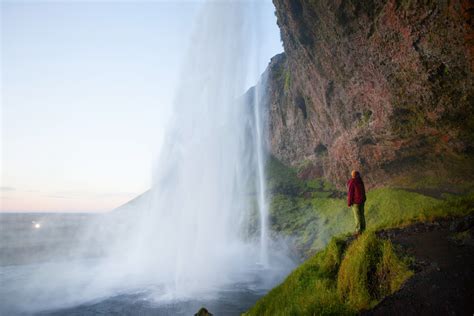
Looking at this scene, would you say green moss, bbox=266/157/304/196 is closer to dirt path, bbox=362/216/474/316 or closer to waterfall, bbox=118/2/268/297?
waterfall, bbox=118/2/268/297

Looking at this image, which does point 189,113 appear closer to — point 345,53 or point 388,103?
point 345,53

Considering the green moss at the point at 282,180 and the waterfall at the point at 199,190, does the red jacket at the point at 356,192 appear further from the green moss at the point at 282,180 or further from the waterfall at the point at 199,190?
the green moss at the point at 282,180

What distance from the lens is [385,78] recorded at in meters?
21.7

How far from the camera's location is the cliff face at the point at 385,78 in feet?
52.1

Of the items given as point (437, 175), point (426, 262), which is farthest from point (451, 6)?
point (437, 175)

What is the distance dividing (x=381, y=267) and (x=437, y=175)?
70.5 ft

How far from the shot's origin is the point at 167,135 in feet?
131

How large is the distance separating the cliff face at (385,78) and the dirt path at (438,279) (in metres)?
11.1

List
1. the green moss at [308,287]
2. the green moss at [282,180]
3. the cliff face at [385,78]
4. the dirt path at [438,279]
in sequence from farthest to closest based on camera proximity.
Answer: the green moss at [282,180], the cliff face at [385,78], the green moss at [308,287], the dirt path at [438,279]

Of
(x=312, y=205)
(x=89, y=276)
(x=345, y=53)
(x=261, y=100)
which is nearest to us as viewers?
(x=345, y=53)

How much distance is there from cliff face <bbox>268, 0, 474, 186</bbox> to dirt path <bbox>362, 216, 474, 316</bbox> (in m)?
11.1

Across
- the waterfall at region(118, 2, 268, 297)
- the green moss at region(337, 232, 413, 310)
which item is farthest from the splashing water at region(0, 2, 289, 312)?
the green moss at region(337, 232, 413, 310)

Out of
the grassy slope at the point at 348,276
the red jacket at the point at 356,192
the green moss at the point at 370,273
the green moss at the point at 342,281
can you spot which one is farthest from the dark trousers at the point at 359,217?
the green moss at the point at 370,273

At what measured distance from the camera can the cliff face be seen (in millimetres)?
15867
